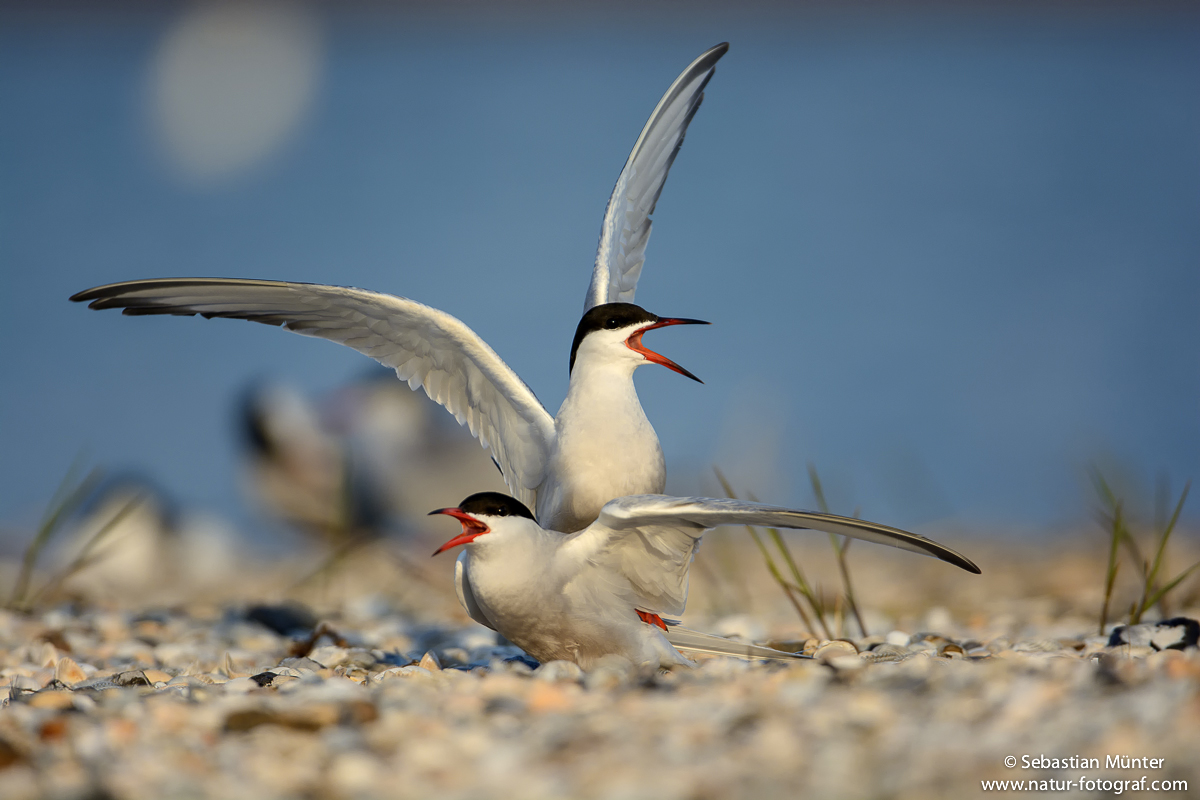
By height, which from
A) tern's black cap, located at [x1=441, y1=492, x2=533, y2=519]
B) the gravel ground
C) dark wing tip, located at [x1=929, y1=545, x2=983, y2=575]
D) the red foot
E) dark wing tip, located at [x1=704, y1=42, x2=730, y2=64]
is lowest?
the red foot

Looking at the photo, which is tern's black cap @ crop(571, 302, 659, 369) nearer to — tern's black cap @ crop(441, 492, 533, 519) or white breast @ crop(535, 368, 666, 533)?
white breast @ crop(535, 368, 666, 533)

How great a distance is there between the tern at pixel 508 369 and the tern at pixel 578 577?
31 cm

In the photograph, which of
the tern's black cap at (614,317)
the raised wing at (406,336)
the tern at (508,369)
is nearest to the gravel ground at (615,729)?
the tern at (508,369)

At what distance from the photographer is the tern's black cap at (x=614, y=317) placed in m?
3.33

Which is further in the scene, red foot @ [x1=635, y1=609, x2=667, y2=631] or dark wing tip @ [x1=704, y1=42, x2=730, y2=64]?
dark wing tip @ [x1=704, y1=42, x2=730, y2=64]

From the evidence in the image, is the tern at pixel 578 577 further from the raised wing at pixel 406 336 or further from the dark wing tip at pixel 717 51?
the dark wing tip at pixel 717 51

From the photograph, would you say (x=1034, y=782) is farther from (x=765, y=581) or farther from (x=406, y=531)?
(x=406, y=531)

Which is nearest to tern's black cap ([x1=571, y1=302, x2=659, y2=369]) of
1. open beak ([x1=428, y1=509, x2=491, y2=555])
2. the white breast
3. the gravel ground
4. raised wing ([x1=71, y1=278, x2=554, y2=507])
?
the white breast

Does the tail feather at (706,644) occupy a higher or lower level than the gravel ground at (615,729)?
lower

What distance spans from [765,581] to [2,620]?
5.92 meters

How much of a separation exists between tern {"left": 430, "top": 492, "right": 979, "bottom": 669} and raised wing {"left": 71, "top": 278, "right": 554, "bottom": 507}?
0.68 meters

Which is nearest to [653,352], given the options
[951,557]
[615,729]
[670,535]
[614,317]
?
[614,317]

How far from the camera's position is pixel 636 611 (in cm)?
310

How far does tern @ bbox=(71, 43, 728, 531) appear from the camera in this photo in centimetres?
324
